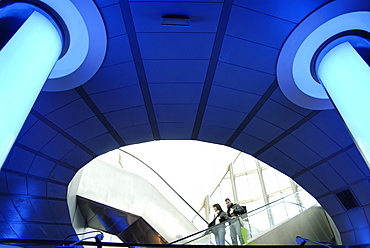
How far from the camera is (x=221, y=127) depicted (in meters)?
4.91

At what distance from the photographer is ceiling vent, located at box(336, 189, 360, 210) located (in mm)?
5398

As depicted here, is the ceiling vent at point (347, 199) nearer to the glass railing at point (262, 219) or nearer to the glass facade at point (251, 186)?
the glass railing at point (262, 219)

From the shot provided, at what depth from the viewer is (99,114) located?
4.43 meters

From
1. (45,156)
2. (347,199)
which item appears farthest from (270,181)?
(45,156)

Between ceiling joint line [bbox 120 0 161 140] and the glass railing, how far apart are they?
14.4 ft

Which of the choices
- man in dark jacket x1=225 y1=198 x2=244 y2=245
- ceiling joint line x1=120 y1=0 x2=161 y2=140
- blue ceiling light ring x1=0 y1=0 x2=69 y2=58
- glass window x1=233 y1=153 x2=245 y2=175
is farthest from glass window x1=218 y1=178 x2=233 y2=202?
blue ceiling light ring x1=0 y1=0 x2=69 y2=58

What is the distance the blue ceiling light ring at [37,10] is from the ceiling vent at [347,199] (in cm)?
594

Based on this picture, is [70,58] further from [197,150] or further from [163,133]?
[197,150]

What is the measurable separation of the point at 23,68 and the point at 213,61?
2342mm

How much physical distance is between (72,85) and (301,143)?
4.14 metres

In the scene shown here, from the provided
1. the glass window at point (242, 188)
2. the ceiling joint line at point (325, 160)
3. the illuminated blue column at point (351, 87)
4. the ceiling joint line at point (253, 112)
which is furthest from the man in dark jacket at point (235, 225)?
the glass window at point (242, 188)

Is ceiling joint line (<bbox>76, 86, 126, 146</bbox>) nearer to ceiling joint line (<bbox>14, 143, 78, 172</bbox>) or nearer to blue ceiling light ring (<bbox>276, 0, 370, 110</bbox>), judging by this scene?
ceiling joint line (<bbox>14, 143, 78, 172</bbox>)

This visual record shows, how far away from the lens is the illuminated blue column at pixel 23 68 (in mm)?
1891

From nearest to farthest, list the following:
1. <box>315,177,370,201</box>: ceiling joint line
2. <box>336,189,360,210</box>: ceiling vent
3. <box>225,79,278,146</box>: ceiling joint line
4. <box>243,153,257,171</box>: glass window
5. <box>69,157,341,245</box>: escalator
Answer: <box>225,79,278,146</box>: ceiling joint line < <box>315,177,370,201</box>: ceiling joint line < <box>336,189,360,210</box>: ceiling vent < <box>69,157,341,245</box>: escalator < <box>243,153,257,171</box>: glass window
